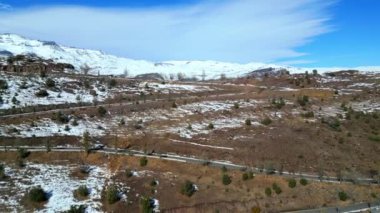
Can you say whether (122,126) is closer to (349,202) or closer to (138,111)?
(138,111)

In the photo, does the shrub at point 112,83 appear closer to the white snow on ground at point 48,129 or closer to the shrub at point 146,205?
the white snow on ground at point 48,129

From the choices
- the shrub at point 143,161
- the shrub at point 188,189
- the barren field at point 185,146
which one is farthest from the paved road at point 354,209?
the shrub at point 143,161

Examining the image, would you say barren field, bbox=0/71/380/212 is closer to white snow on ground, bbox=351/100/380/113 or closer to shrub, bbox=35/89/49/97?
white snow on ground, bbox=351/100/380/113

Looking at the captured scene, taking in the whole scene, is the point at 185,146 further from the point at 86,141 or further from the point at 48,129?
the point at 48,129

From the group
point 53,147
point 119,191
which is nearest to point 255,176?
point 119,191

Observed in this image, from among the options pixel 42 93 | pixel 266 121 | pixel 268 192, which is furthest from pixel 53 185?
pixel 42 93

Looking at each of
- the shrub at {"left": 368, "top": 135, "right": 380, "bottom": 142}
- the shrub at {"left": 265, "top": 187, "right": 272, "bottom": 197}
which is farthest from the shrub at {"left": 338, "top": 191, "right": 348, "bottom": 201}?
the shrub at {"left": 368, "top": 135, "right": 380, "bottom": 142}
